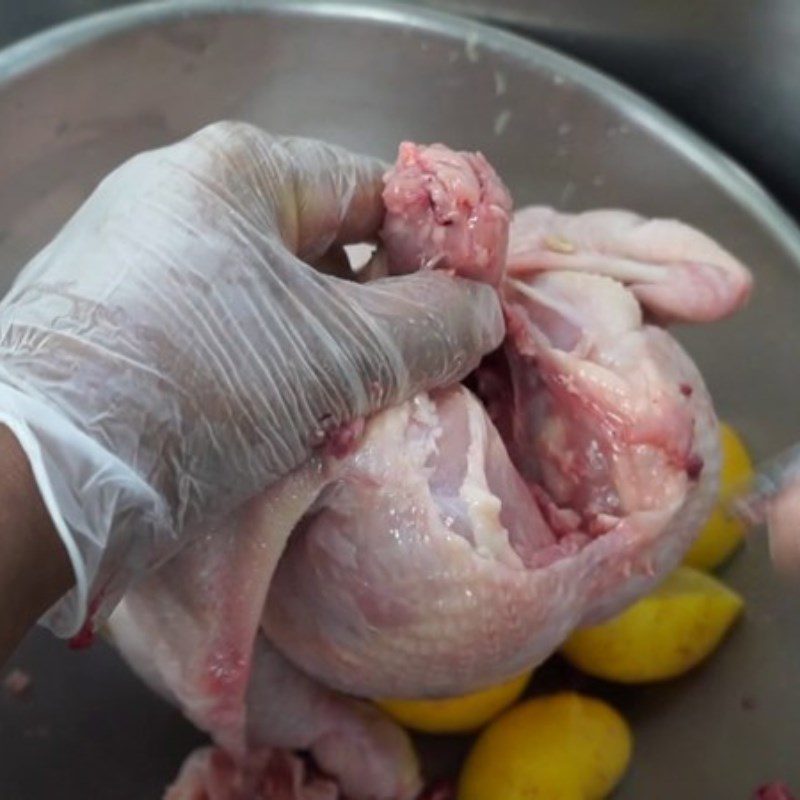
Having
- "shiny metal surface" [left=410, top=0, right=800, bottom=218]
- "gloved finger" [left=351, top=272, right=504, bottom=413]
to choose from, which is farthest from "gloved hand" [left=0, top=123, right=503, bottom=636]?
"shiny metal surface" [left=410, top=0, right=800, bottom=218]

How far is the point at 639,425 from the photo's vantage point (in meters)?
0.95

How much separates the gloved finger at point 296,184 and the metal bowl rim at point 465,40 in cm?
47

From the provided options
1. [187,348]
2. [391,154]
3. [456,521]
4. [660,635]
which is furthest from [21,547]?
[391,154]

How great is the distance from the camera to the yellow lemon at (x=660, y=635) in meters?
1.13

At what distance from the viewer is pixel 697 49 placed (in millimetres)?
1403

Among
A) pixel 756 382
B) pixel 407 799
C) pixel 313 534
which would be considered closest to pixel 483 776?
pixel 407 799

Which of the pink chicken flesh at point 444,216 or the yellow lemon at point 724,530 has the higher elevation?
the pink chicken flesh at point 444,216

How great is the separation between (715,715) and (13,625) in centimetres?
68

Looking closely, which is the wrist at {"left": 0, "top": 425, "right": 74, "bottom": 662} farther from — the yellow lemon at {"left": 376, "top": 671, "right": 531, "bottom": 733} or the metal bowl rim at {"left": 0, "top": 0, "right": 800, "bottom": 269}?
the metal bowl rim at {"left": 0, "top": 0, "right": 800, "bottom": 269}

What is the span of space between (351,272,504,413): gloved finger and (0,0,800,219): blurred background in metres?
0.60

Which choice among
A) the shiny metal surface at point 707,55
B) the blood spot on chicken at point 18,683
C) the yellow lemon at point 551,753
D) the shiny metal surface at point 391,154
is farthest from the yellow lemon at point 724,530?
the blood spot on chicken at point 18,683

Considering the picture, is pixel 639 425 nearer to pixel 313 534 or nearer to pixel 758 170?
pixel 313 534

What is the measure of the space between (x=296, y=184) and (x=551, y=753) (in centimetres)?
51

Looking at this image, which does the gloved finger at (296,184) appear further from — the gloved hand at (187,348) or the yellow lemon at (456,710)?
the yellow lemon at (456,710)
